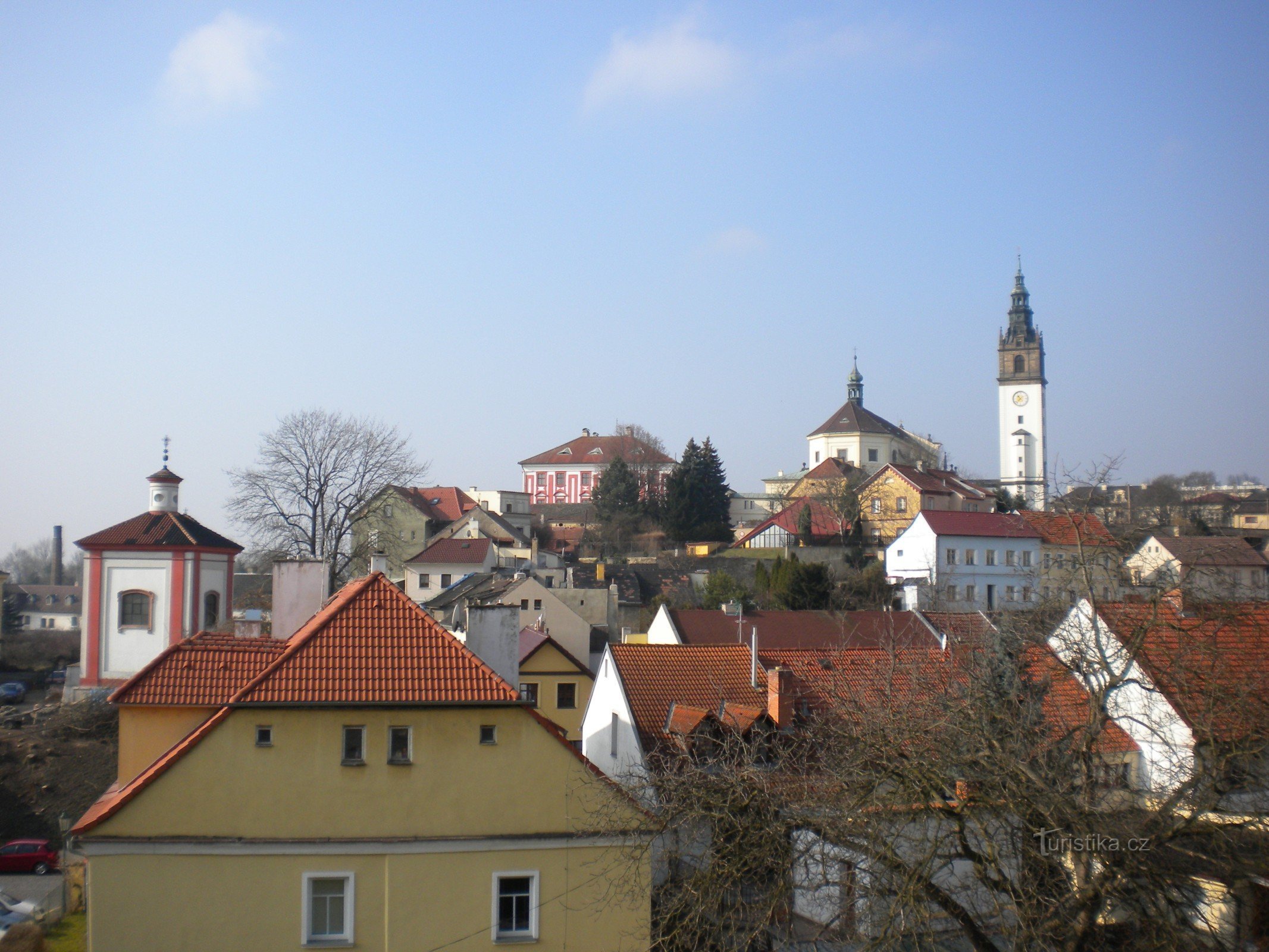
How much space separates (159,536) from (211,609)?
2.94 metres

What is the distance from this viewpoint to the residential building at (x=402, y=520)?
48.2 meters

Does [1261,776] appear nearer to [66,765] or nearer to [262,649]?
[262,649]

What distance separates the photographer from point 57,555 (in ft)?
317

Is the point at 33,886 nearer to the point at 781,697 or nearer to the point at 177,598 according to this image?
the point at 177,598

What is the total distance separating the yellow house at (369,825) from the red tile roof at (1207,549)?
6433 mm

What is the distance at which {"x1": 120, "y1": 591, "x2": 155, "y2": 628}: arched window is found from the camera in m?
35.0

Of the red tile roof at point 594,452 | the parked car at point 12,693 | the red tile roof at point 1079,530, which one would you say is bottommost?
the parked car at point 12,693

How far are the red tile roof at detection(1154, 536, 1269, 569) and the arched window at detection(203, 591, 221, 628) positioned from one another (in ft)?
99.2

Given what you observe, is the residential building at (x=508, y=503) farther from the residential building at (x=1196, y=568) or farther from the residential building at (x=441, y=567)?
the residential building at (x=1196, y=568)

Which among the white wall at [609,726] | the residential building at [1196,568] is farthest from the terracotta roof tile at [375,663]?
the white wall at [609,726]

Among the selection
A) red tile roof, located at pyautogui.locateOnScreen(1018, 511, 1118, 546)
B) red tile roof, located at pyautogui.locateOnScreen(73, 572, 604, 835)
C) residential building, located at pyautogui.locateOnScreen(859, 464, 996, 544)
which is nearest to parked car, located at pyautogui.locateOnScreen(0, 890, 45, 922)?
red tile roof, located at pyautogui.locateOnScreen(73, 572, 604, 835)

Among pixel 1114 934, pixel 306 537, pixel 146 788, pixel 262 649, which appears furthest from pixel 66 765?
pixel 1114 934

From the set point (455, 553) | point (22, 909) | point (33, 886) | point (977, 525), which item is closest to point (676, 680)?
point (22, 909)
